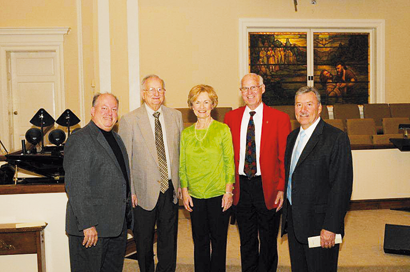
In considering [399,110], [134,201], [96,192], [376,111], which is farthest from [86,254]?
[399,110]

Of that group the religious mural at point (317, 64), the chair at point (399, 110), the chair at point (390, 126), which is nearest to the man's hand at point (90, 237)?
the chair at point (390, 126)

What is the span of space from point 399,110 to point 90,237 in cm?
795

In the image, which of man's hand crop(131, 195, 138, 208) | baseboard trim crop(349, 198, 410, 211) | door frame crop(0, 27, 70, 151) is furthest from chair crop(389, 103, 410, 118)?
man's hand crop(131, 195, 138, 208)

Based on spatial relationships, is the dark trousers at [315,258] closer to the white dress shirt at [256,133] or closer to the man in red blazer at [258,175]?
the man in red blazer at [258,175]

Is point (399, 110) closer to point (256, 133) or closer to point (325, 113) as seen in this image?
→ point (325, 113)

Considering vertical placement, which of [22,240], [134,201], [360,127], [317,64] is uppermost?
[317,64]

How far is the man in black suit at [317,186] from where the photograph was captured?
8.85ft

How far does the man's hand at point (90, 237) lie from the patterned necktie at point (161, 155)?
609 mm

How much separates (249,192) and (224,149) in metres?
0.37

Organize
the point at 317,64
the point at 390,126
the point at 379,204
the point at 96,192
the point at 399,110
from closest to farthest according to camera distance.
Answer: the point at 96,192 < the point at 379,204 < the point at 390,126 < the point at 399,110 < the point at 317,64

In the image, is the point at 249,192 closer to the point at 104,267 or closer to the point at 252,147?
the point at 252,147

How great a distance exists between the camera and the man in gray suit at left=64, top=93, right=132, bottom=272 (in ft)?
9.04

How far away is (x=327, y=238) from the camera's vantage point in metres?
2.69

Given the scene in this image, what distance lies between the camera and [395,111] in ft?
30.5
